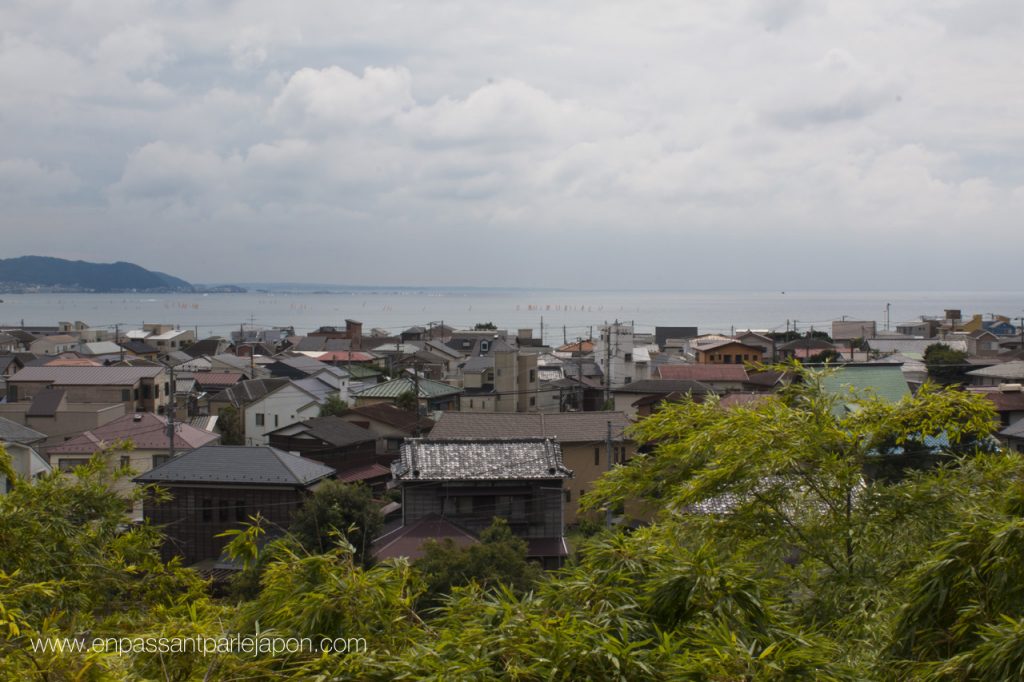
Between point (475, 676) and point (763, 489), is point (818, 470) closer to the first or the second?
point (763, 489)

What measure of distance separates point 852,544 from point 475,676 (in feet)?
13.9

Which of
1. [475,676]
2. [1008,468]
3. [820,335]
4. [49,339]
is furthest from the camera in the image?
[820,335]

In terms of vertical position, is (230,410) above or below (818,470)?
below

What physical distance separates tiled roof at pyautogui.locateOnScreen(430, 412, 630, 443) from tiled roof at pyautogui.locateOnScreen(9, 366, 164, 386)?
1351cm

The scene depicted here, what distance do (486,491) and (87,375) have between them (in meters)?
19.9

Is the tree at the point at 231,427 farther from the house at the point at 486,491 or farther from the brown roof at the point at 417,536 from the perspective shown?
the brown roof at the point at 417,536

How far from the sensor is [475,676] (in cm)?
328

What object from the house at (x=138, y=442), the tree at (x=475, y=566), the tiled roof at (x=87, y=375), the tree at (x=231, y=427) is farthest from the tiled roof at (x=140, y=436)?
the tree at (x=475, y=566)

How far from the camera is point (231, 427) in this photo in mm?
29750

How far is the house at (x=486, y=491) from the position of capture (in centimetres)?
1642

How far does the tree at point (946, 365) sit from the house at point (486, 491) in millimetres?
22337

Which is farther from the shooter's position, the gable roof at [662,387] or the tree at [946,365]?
the tree at [946,365]

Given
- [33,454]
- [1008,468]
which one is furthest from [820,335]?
[1008,468]

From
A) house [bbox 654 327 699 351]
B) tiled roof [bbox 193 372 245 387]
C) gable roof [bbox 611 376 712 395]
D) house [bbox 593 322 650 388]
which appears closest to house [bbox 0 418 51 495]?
tiled roof [bbox 193 372 245 387]
